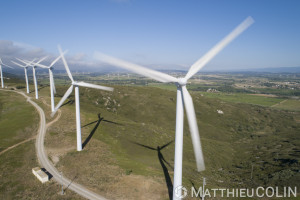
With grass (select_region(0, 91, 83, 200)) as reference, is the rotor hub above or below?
above

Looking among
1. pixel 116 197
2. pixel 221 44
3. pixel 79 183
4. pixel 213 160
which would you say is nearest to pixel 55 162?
pixel 79 183

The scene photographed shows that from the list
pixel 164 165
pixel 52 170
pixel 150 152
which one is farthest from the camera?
pixel 150 152

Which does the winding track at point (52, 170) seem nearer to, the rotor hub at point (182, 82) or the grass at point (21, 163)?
the grass at point (21, 163)

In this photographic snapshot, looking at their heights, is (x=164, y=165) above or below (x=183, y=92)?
below

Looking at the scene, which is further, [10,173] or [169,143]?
[169,143]

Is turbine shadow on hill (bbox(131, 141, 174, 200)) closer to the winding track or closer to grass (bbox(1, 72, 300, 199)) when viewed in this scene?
grass (bbox(1, 72, 300, 199))

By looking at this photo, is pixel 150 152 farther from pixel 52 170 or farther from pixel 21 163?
pixel 21 163

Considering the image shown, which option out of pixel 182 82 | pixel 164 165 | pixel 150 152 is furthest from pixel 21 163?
pixel 182 82

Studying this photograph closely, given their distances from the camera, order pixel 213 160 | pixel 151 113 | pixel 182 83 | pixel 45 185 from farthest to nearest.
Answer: pixel 151 113
pixel 213 160
pixel 45 185
pixel 182 83

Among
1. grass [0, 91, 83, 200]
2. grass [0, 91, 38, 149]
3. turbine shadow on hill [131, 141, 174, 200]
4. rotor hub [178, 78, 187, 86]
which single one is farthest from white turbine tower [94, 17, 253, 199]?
grass [0, 91, 38, 149]

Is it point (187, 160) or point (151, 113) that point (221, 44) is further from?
point (151, 113)

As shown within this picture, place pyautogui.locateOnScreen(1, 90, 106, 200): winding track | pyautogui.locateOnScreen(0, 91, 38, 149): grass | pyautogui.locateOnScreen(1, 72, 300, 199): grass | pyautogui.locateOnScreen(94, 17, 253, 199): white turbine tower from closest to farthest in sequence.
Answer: pyautogui.locateOnScreen(94, 17, 253, 199): white turbine tower
pyautogui.locateOnScreen(1, 90, 106, 200): winding track
pyautogui.locateOnScreen(1, 72, 300, 199): grass
pyautogui.locateOnScreen(0, 91, 38, 149): grass
